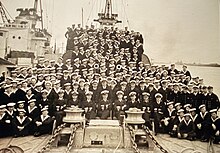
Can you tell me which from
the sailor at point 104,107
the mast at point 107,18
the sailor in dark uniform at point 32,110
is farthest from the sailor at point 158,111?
the sailor in dark uniform at point 32,110

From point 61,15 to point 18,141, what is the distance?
1.12 metres

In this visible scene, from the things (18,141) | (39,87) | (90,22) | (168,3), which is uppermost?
(168,3)

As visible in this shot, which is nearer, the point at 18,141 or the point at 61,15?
the point at 18,141

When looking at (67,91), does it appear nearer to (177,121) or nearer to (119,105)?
(119,105)

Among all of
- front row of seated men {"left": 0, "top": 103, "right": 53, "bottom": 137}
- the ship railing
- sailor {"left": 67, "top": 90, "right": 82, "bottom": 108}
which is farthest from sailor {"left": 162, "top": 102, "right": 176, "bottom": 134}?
the ship railing

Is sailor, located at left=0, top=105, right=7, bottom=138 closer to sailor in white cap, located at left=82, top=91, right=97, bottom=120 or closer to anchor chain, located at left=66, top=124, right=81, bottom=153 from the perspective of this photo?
anchor chain, located at left=66, top=124, right=81, bottom=153

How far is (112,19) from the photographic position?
2.76 metres

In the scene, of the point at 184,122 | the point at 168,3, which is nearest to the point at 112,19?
the point at 168,3

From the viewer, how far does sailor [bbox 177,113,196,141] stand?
104 inches

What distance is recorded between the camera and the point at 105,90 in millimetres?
2635

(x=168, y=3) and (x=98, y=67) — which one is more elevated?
(x=168, y=3)

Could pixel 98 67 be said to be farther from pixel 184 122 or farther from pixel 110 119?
pixel 184 122

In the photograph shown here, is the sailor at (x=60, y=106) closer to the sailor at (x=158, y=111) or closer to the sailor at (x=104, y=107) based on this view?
the sailor at (x=104, y=107)

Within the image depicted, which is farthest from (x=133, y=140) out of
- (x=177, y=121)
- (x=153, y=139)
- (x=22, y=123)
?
(x=22, y=123)
